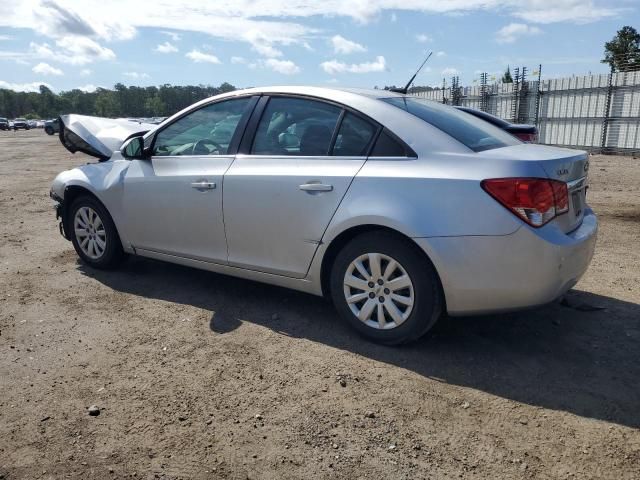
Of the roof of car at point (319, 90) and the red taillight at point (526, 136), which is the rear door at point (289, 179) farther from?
the red taillight at point (526, 136)

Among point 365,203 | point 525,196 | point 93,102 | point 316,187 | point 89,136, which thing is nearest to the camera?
point 525,196

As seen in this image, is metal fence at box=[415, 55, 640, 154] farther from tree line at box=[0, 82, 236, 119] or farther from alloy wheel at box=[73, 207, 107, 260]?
tree line at box=[0, 82, 236, 119]

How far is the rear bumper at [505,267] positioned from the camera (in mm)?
3184

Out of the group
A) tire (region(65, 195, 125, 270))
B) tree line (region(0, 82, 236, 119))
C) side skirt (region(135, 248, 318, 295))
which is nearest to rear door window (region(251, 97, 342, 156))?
side skirt (region(135, 248, 318, 295))

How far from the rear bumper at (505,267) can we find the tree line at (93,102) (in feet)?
372

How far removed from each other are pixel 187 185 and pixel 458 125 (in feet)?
7.14

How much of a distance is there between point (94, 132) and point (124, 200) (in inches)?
66.8

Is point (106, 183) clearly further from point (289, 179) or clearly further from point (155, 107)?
point (155, 107)

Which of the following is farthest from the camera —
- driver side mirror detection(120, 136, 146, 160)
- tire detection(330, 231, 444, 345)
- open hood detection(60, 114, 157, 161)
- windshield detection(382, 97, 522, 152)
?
open hood detection(60, 114, 157, 161)


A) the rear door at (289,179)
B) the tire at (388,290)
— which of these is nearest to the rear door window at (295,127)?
the rear door at (289,179)

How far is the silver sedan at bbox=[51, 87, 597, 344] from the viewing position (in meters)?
3.24

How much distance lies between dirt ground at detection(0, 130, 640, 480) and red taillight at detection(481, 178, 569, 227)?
0.97 metres


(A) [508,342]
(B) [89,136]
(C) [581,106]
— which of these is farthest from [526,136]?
(C) [581,106]

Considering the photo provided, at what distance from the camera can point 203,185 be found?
14.2 ft
